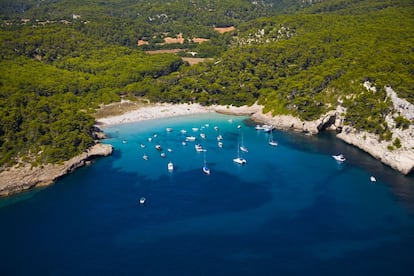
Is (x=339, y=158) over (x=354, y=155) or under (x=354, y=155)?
over

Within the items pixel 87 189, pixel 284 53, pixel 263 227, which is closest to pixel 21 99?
pixel 87 189

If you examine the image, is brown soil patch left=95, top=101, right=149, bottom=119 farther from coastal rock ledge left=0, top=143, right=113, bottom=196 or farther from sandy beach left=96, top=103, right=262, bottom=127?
coastal rock ledge left=0, top=143, right=113, bottom=196

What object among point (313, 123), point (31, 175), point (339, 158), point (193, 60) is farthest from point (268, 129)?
point (193, 60)

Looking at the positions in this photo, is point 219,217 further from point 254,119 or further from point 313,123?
point 254,119

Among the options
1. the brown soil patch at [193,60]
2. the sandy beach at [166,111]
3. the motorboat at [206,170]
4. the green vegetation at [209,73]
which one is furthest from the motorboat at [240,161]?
the brown soil patch at [193,60]

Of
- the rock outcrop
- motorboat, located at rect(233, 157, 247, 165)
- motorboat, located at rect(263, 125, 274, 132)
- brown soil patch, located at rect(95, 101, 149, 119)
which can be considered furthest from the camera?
brown soil patch, located at rect(95, 101, 149, 119)

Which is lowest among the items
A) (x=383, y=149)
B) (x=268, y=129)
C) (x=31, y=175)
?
(x=268, y=129)

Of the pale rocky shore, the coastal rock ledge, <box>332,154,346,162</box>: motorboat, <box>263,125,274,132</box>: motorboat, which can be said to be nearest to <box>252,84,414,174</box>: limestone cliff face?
the pale rocky shore
